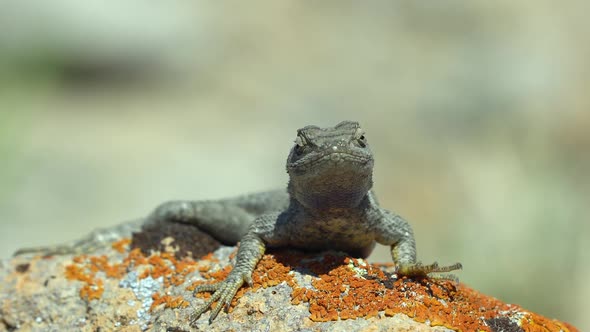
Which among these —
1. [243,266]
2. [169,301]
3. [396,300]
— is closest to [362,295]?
[396,300]

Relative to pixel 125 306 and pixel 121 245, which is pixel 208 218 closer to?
pixel 121 245

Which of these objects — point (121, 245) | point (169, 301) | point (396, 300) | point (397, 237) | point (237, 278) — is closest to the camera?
point (396, 300)

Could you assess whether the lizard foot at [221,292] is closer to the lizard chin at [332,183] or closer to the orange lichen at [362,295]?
the orange lichen at [362,295]

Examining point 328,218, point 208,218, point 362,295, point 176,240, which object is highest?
point 328,218

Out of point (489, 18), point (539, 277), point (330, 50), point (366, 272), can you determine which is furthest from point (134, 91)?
point (366, 272)

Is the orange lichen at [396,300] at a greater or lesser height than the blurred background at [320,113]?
lesser

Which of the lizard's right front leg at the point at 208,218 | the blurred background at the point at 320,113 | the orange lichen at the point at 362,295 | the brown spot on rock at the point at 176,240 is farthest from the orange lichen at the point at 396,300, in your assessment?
the blurred background at the point at 320,113
